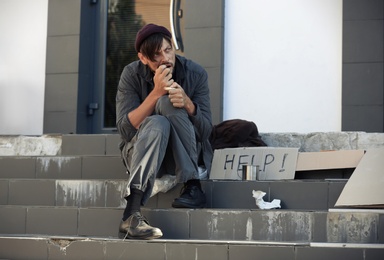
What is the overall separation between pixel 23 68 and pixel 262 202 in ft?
13.7

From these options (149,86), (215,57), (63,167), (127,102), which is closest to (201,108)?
(149,86)

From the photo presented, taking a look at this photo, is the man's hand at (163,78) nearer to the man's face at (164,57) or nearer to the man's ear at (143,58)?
the man's face at (164,57)

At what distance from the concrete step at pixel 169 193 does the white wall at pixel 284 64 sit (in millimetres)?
2316

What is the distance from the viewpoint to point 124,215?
4.86 m

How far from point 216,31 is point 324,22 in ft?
3.30

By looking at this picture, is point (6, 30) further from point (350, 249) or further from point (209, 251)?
point (350, 249)

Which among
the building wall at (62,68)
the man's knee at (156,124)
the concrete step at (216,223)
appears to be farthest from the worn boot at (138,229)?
the building wall at (62,68)

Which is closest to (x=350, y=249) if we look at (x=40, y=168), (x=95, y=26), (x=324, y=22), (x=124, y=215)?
(x=124, y=215)

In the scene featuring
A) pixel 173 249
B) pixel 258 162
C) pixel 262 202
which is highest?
pixel 258 162

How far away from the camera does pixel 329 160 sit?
581 centimetres

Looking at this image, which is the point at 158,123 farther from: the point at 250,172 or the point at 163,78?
the point at 250,172

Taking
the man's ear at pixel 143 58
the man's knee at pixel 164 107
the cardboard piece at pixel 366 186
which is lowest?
the cardboard piece at pixel 366 186

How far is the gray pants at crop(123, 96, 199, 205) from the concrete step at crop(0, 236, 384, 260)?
0.31 meters

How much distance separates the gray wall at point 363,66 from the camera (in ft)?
24.5
